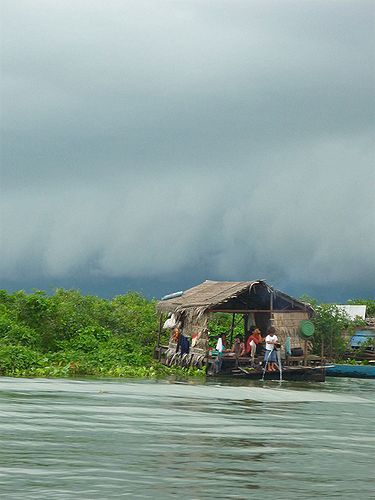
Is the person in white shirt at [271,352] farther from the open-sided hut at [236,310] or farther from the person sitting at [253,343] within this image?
the open-sided hut at [236,310]

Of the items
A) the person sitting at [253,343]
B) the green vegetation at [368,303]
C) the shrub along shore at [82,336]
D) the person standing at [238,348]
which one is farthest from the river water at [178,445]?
the green vegetation at [368,303]

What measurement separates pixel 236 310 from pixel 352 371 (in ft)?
24.3

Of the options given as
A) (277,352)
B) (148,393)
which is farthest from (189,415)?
(277,352)

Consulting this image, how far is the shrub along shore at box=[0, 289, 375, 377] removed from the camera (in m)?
26.5

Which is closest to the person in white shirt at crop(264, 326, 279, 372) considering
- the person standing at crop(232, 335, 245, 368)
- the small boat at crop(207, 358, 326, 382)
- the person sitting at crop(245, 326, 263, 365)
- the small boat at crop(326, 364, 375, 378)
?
the small boat at crop(207, 358, 326, 382)

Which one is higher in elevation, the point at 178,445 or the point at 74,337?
the point at 74,337

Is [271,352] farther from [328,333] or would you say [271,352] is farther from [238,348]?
[328,333]

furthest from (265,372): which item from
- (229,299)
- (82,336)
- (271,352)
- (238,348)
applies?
(82,336)

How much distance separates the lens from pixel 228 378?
1086 inches

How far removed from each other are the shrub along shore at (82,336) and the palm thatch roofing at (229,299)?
197 cm

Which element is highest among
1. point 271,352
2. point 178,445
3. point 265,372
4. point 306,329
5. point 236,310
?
point 236,310

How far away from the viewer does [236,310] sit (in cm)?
3027

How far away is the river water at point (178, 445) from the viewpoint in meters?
9.41

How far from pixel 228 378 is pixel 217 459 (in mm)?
16427
